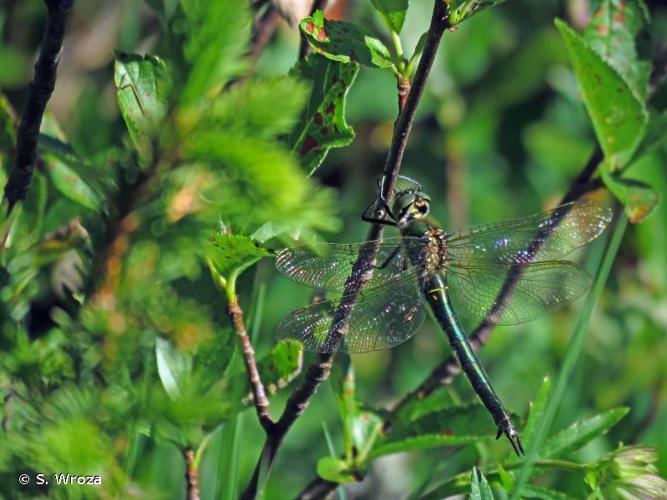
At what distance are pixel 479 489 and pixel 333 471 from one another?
0.74 feet

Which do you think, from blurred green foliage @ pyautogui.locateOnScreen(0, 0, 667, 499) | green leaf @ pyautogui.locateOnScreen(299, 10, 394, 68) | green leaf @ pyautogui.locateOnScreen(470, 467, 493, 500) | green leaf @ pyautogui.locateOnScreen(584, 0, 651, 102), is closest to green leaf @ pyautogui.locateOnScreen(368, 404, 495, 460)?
blurred green foliage @ pyautogui.locateOnScreen(0, 0, 667, 499)

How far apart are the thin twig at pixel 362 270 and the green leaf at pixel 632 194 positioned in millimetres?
402

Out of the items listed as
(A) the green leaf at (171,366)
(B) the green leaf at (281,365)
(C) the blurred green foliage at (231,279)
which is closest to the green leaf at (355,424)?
(C) the blurred green foliage at (231,279)

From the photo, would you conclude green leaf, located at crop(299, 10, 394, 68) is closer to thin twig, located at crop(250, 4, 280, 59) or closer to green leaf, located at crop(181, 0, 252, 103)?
green leaf, located at crop(181, 0, 252, 103)

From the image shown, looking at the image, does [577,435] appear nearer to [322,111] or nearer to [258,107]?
[322,111]

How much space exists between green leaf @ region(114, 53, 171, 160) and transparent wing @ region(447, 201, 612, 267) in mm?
918

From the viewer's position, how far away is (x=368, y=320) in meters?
Result: 1.52

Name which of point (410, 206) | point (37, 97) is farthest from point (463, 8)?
point (410, 206)

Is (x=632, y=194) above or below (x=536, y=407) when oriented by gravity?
above

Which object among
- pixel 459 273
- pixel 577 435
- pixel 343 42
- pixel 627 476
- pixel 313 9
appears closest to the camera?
pixel 343 42

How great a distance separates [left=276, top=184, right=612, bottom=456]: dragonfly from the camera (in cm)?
144

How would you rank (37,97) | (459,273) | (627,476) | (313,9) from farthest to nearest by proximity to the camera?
(459,273), (313,9), (627,476), (37,97)

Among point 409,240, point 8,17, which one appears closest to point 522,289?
point 409,240

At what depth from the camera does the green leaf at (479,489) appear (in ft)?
3.12
